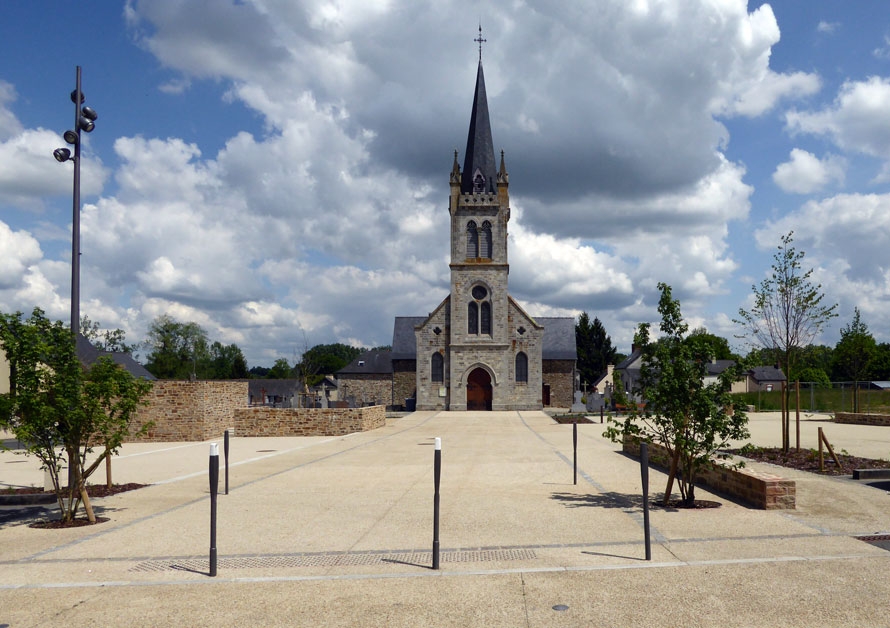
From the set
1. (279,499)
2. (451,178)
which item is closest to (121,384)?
(279,499)

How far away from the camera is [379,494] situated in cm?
1144

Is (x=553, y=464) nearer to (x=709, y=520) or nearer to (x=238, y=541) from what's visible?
(x=709, y=520)

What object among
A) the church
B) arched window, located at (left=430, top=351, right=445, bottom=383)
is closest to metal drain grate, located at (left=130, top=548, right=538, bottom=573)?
the church

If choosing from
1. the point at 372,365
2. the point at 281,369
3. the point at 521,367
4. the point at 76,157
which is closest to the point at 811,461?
the point at 76,157

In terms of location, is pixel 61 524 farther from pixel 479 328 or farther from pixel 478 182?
pixel 478 182

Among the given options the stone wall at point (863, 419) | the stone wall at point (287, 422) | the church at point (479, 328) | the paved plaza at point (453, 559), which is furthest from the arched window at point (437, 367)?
the paved plaza at point (453, 559)

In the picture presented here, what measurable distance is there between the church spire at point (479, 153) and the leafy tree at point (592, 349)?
123 feet

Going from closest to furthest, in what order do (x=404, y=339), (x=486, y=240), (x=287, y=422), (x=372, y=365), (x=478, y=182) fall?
(x=287, y=422), (x=486, y=240), (x=478, y=182), (x=404, y=339), (x=372, y=365)

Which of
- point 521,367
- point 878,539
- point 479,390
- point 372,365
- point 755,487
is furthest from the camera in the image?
point 372,365

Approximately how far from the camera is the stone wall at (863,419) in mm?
29062

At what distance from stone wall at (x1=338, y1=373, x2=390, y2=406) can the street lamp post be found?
49783mm

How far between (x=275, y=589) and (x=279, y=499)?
4.95 meters

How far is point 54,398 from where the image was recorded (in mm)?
9352

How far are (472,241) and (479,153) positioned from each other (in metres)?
7.14
